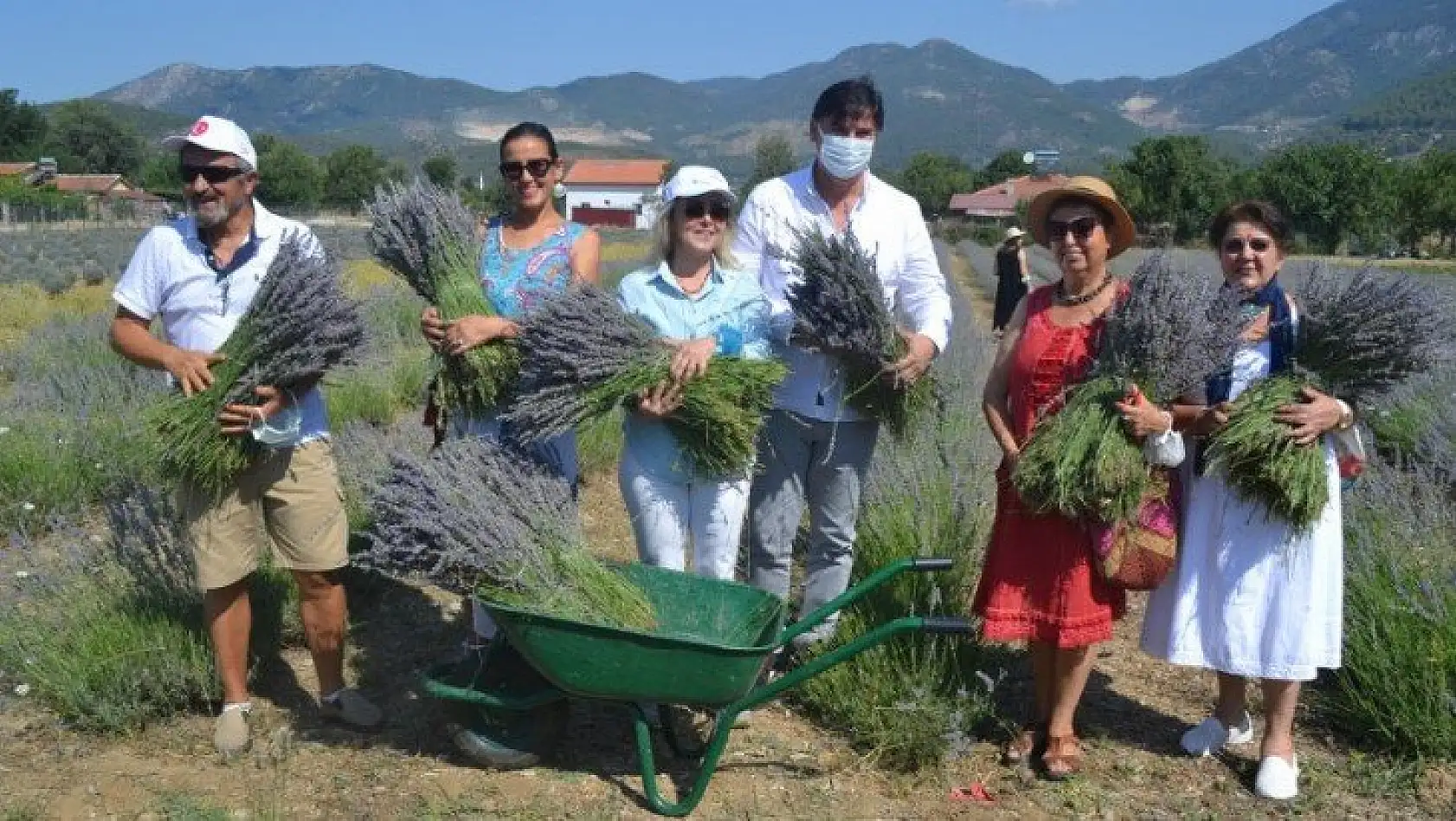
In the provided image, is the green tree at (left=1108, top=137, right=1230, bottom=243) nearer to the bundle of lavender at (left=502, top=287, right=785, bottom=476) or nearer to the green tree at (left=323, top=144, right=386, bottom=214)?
the green tree at (left=323, top=144, right=386, bottom=214)

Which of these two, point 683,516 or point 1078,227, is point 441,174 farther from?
point 1078,227

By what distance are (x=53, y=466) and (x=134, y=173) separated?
112781mm

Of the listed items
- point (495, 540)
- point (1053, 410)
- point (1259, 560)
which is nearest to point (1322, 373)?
point (1259, 560)

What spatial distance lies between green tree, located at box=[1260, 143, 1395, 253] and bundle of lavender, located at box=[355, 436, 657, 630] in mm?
62208

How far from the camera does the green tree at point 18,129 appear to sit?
313ft

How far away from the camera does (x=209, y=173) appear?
11.1 feet

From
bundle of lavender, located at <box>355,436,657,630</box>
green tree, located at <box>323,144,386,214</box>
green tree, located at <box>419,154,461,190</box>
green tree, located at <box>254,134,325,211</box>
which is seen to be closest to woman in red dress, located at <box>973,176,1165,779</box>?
bundle of lavender, located at <box>355,436,657,630</box>

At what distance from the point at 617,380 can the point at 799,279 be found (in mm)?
720

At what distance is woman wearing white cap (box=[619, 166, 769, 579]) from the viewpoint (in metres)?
3.46

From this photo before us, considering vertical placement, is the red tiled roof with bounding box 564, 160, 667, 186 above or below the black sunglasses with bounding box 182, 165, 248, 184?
above

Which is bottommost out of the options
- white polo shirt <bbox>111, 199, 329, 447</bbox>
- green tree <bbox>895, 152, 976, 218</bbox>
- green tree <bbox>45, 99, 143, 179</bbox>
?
white polo shirt <bbox>111, 199, 329, 447</bbox>

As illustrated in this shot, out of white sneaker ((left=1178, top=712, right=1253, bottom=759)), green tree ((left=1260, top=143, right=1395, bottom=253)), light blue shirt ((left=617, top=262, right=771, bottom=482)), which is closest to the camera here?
light blue shirt ((left=617, top=262, right=771, bottom=482))

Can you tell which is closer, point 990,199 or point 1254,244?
point 1254,244

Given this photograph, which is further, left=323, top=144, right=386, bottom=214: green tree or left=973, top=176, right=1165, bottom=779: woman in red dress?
left=323, top=144, right=386, bottom=214: green tree
